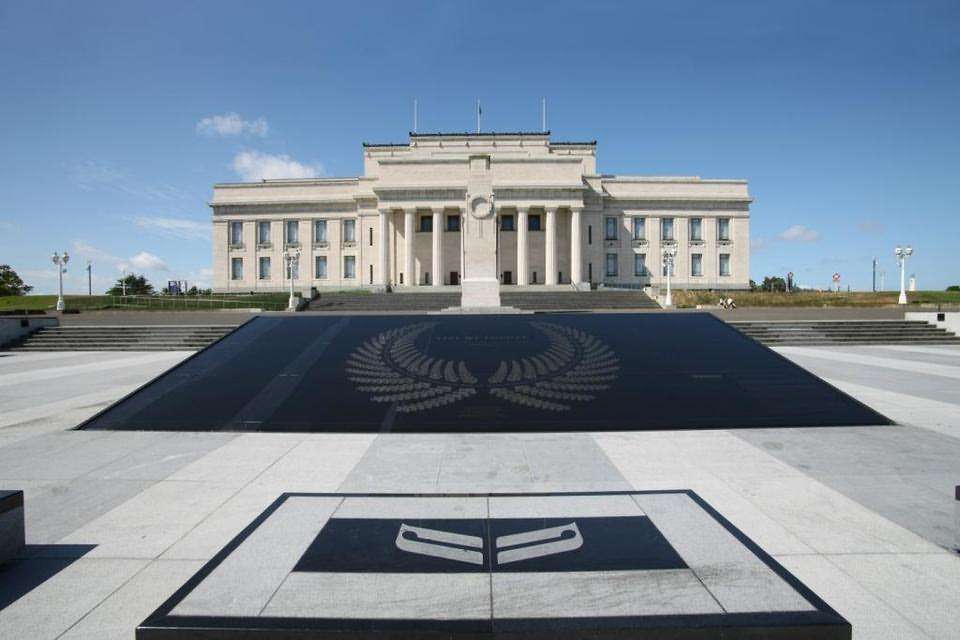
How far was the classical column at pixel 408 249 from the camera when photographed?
186ft

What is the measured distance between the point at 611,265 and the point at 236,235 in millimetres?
49884

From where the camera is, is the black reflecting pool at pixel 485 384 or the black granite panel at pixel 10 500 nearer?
the black granite panel at pixel 10 500

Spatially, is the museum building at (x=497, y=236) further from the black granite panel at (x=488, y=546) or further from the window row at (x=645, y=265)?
the black granite panel at (x=488, y=546)

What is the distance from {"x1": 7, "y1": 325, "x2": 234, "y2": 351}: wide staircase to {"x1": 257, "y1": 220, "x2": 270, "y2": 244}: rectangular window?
3895 centimetres

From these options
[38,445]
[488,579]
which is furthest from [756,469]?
[38,445]

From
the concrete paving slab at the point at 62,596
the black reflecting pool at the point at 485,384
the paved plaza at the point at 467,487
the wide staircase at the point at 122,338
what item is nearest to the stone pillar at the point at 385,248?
the wide staircase at the point at 122,338

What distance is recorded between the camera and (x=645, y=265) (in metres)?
63.0

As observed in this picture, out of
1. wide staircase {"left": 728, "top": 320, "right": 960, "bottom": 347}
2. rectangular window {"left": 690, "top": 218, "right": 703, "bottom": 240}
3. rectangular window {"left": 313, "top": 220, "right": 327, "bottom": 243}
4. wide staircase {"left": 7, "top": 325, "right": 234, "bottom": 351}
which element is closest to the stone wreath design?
wide staircase {"left": 728, "top": 320, "right": 960, "bottom": 347}

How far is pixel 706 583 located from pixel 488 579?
4.56 feet

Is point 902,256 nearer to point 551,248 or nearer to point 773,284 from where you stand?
point 551,248

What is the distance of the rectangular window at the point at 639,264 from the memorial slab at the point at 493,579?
6233 cm

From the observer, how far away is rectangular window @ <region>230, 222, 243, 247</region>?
64250 mm

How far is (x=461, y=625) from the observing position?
8.89 ft

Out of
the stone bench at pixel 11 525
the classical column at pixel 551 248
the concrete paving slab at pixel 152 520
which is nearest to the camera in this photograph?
the stone bench at pixel 11 525
